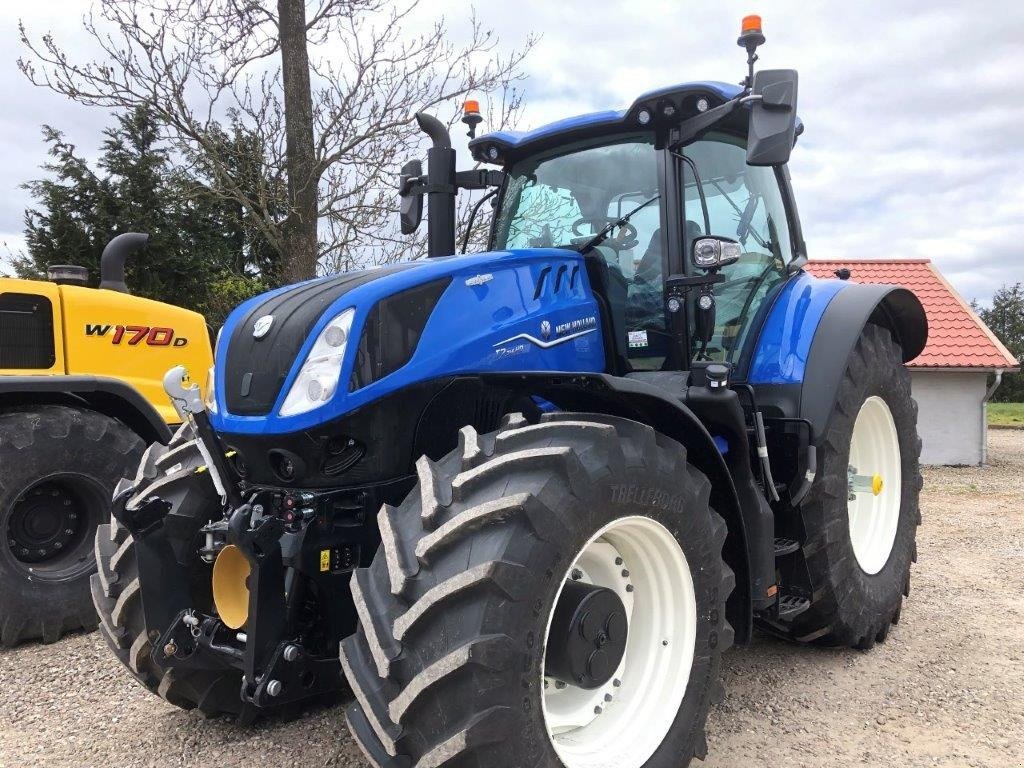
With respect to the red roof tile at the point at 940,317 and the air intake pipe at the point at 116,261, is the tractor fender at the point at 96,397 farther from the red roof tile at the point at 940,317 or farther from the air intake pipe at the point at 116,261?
the red roof tile at the point at 940,317

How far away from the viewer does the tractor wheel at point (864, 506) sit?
362 centimetres

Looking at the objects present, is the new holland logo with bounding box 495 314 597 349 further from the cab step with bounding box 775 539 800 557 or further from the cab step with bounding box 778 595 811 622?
the cab step with bounding box 778 595 811 622

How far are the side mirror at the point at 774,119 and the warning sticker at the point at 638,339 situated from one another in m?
0.82

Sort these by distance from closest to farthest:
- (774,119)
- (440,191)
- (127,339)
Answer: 1. (774,119)
2. (440,191)
3. (127,339)

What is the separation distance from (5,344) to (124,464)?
3.06ft

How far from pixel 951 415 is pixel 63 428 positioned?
13.6 meters

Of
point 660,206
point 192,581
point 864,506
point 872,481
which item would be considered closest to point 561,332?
point 660,206

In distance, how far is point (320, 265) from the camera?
10.4 metres

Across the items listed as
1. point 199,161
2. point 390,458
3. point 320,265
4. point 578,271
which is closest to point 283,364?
point 390,458

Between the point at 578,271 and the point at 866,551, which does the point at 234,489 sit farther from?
the point at 866,551

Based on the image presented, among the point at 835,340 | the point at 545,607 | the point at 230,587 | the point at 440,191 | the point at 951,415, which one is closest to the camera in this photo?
the point at 545,607

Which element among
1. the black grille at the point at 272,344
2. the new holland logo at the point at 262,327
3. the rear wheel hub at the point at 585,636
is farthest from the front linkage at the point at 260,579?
the rear wheel hub at the point at 585,636

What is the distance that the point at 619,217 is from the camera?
11.5 feet

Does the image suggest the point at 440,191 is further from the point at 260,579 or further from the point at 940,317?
the point at 940,317
